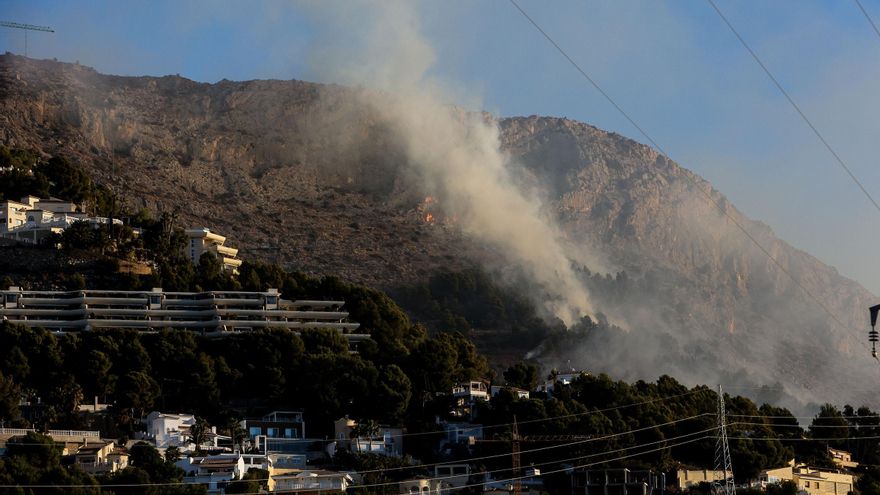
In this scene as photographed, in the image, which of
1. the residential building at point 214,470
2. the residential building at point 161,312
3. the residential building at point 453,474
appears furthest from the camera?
the residential building at point 161,312

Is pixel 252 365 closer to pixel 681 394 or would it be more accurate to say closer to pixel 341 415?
pixel 341 415

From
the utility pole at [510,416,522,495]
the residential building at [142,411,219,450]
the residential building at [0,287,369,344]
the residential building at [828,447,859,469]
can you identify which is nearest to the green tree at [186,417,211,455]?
the residential building at [142,411,219,450]

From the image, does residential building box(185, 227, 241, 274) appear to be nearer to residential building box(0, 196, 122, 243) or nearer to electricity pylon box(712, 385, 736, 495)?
residential building box(0, 196, 122, 243)

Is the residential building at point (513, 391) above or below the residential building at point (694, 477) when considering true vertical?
above

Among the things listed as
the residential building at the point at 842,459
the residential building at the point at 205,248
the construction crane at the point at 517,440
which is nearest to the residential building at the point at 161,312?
the residential building at the point at 205,248

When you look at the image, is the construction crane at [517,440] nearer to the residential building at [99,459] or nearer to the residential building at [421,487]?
the residential building at [421,487]

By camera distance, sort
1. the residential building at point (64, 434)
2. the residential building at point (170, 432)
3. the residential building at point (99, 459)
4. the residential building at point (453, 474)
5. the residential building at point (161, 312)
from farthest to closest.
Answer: the residential building at point (161, 312) < the residential building at point (170, 432) < the residential building at point (453, 474) < the residential building at point (64, 434) < the residential building at point (99, 459)

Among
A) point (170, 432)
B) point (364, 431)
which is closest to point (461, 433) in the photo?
point (364, 431)

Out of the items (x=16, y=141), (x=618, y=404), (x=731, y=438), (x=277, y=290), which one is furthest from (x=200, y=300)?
(x=16, y=141)
